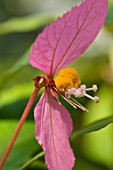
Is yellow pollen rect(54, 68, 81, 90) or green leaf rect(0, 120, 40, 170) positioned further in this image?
green leaf rect(0, 120, 40, 170)

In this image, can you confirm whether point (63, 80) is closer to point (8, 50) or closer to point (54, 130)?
point (54, 130)

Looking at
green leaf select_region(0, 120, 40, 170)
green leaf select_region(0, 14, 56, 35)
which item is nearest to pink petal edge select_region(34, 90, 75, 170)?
green leaf select_region(0, 120, 40, 170)

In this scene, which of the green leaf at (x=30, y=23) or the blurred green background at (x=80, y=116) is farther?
the green leaf at (x=30, y=23)

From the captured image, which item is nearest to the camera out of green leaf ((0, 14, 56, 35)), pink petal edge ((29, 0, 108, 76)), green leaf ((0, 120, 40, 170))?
pink petal edge ((29, 0, 108, 76))

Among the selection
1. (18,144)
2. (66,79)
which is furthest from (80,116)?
(66,79)

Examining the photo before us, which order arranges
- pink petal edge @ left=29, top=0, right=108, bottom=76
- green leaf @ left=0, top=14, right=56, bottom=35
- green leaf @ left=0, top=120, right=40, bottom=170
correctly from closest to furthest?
pink petal edge @ left=29, top=0, right=108, bottom=76
green leaf @ left=0, top=120, right=40, bottom=170
green leaf @ left=0, top=14, right=56, bottom=35

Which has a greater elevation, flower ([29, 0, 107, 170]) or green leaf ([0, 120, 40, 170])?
flower ([29, 0, 107, 170])

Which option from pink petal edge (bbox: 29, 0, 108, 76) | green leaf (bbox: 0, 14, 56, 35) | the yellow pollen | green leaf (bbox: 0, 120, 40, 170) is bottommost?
green leaf (bbox: 0, 120, 40, 170)

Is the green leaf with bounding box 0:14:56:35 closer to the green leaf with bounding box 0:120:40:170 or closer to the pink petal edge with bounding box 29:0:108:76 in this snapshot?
the green leaf with bounding box 0:120:40:170

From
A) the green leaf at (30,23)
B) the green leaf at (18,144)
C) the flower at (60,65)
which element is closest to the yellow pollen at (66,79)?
the flower at (60,65)

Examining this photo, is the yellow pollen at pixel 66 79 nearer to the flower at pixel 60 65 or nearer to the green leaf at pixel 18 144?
the flower at pixel 60 65
